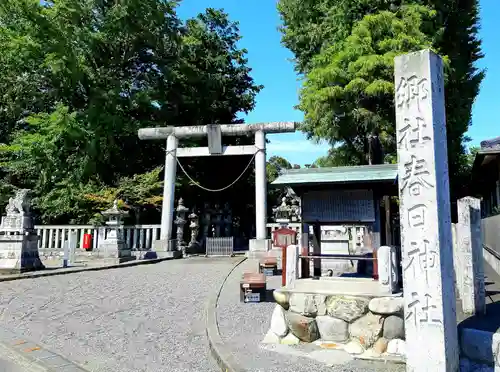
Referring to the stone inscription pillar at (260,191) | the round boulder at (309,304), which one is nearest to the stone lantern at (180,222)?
the stone inscription pillar at (260,191)

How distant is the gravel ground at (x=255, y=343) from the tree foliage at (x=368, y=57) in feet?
38.7

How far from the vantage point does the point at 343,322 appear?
5.24 metres

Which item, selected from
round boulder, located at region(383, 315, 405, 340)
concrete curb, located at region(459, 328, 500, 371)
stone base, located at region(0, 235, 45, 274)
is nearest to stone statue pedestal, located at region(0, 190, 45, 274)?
stone base, located at region(0, 235, 45, 274)

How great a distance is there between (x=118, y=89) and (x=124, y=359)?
19.5 meters

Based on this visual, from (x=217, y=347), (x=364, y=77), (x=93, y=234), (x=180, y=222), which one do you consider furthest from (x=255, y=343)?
(x=180, y=222)

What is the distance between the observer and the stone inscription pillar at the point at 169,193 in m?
18.9

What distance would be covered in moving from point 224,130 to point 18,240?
1054cm

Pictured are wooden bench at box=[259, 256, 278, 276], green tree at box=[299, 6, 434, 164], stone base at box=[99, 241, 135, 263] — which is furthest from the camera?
green tree at box=[299, 6, 434, 164]

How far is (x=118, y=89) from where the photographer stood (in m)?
22.1

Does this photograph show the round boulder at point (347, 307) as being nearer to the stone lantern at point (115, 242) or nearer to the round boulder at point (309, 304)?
the round boulder at point (309, 304)

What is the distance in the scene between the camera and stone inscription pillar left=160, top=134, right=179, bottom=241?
62.1ft

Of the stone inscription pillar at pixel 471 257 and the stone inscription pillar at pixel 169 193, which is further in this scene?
the stone inscription pillar at pixel 169 193

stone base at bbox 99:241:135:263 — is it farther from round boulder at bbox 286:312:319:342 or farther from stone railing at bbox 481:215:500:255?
stone railing at bbox 481:215:500:255

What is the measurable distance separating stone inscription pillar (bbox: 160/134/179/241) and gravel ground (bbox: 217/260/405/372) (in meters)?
10.4
